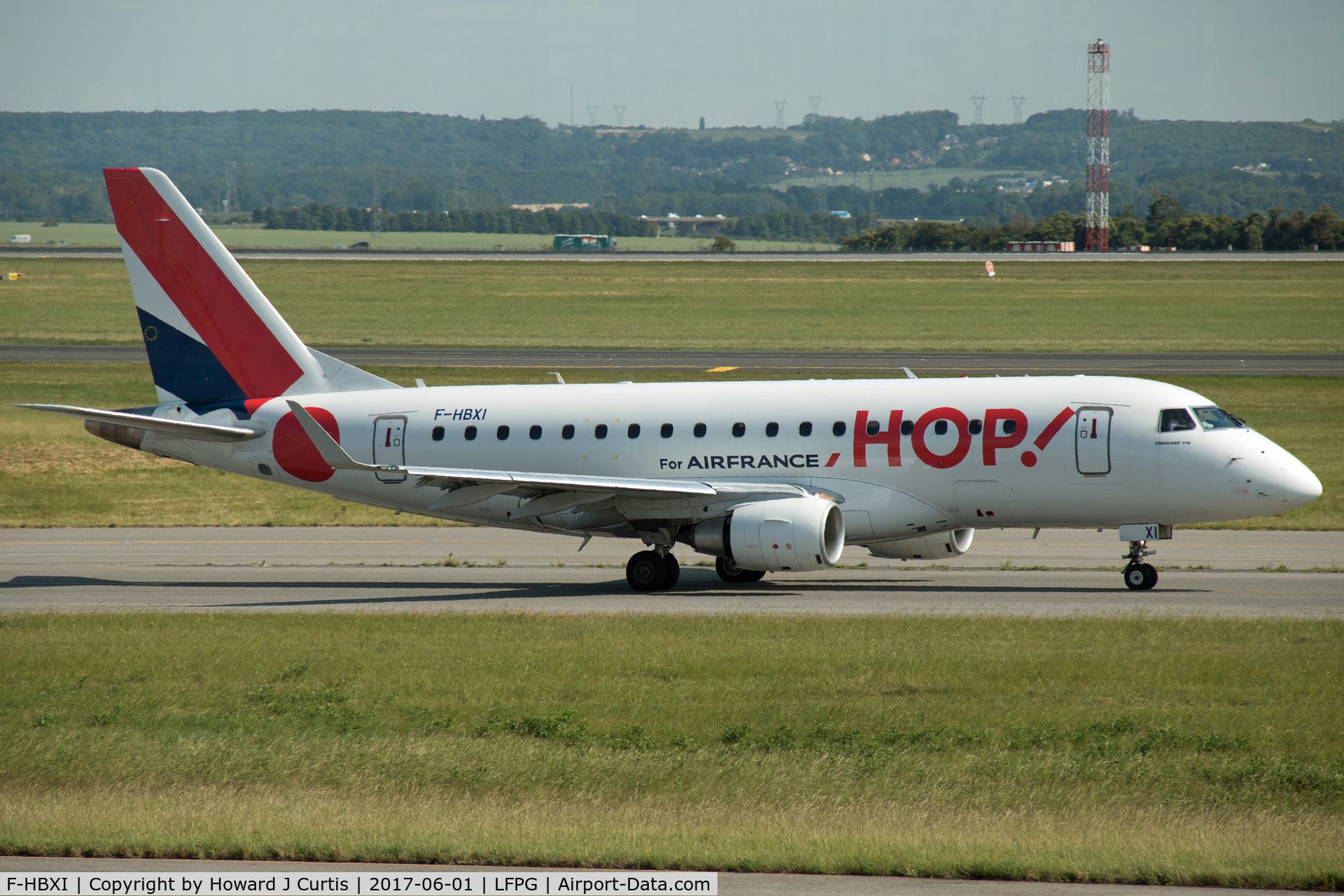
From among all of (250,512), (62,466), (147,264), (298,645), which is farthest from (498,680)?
(62,466)

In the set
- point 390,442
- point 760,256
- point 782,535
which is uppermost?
point 760,256

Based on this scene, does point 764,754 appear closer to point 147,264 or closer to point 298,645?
point 298,645

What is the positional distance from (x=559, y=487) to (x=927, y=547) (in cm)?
828

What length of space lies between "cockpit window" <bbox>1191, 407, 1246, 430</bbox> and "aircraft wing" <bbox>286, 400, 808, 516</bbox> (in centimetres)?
827

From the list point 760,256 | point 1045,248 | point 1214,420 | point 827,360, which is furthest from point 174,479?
point 1045,248

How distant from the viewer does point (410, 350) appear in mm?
83875

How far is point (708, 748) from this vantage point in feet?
52.9

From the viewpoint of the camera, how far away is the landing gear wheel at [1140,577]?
2778cm

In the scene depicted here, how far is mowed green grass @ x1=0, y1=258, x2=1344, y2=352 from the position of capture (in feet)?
293

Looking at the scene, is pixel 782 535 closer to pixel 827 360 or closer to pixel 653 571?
pixel 653 571

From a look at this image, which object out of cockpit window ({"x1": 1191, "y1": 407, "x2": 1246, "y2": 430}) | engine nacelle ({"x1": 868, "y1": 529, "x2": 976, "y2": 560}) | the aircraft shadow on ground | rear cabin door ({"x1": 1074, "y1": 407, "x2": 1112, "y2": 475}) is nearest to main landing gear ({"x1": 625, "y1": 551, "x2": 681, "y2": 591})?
the aircraft shadow on ground

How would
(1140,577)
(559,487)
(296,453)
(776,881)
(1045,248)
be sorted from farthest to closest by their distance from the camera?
(1045,248) → (296,453) → (559,487) → (1140,577) → (776,881)

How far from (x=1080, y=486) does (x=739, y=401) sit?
299 inches

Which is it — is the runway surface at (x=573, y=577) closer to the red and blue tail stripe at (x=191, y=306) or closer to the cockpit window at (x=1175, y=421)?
the cockpit window at (x=1175, y=421)
